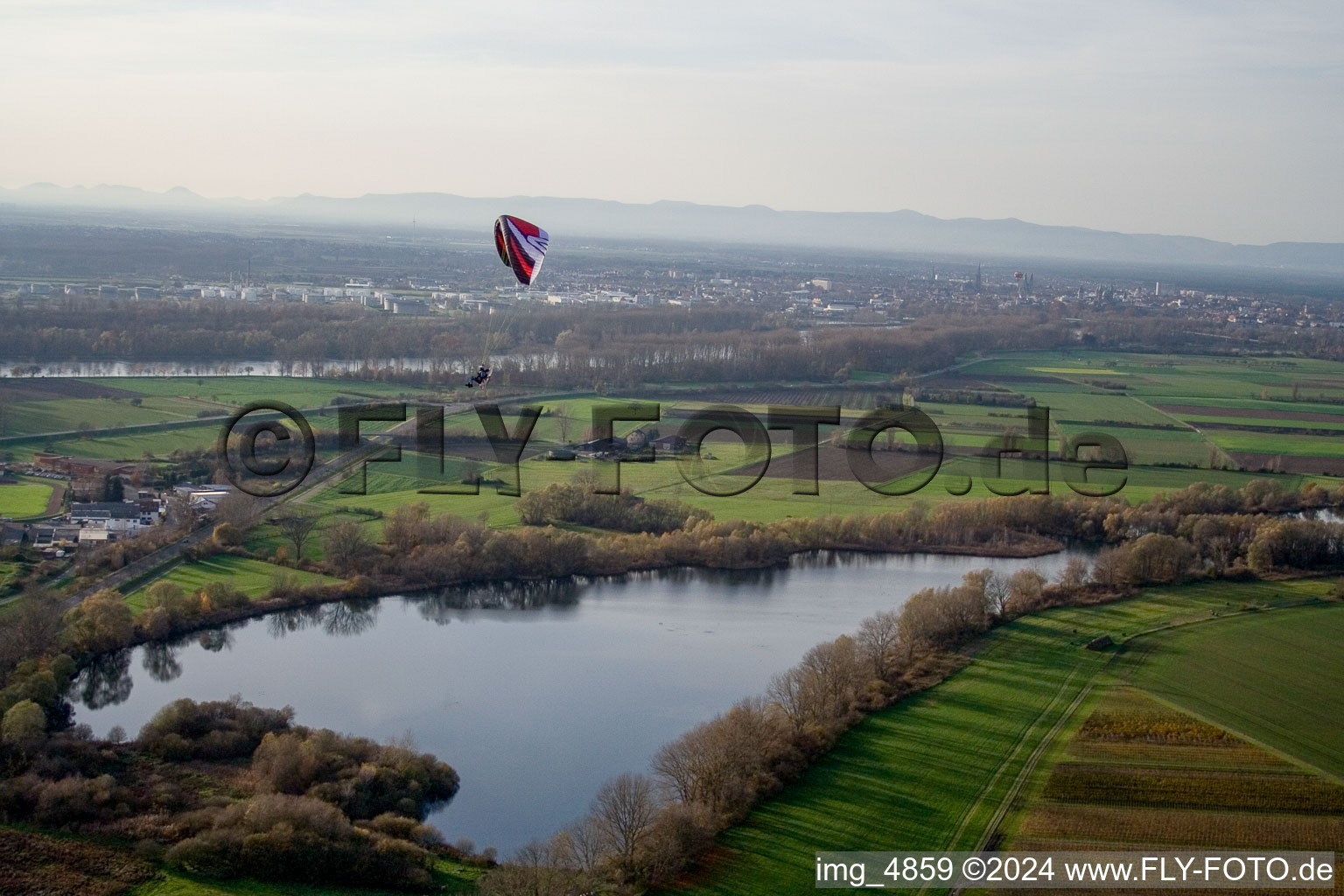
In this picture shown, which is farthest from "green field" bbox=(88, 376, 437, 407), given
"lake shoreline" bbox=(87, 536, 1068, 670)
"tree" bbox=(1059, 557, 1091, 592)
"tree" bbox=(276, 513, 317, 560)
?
"tree" bbox=(1059, 557, 1091, 592)

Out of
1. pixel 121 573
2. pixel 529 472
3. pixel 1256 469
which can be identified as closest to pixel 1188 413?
pixel 1256 469

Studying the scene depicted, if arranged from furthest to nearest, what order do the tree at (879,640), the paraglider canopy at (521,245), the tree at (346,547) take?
the tree at (346,547), the tree at (879,640), the paraglider canopy at (521,245)

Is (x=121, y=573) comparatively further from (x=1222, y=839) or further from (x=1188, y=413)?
(x=1188, y=413)

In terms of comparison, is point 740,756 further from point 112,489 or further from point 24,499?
point 24,499

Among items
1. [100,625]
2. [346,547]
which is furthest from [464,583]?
[100,625]

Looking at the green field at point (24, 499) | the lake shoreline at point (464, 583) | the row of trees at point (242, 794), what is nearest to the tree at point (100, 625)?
the lake shoreline at point (464, 583)

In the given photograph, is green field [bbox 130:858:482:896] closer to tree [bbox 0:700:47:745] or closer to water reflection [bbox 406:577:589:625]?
tree [bbox 0:700:47:745]

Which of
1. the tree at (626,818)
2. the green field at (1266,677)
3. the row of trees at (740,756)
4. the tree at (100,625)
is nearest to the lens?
the row of trees at (740,756)

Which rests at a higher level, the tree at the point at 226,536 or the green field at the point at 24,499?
the green field at the point at 24,499

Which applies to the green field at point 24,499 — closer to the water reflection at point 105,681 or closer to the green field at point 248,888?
the water reflection at point 105,681
